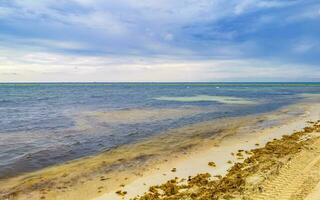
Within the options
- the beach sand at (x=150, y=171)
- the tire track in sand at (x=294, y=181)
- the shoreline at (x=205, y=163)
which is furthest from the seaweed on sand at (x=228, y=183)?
the shoreline at (x=205, y=163)

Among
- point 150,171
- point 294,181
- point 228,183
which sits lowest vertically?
point 150,171

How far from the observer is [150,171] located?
1116cm

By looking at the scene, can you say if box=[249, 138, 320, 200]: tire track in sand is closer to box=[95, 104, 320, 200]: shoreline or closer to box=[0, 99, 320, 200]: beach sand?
box=[0, 99, 320, 200]: beach sand

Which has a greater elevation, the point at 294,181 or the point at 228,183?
the point at 294,181

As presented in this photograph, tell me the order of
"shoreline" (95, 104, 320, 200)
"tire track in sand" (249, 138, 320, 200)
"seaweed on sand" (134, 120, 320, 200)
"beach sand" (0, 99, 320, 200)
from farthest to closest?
1. "shoreline" (95, 104, 320, 200)
2. "beach sand" (0, 99, 320, 200)
3. "seaweed on sand" (134, 120, 320, 200)
4. "tire track in sand" (249, 138, 320, 200)

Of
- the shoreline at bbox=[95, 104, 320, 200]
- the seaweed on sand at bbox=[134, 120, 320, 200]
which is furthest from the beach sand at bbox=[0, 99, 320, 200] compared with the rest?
the seaweed on sand at bbox=[134, 120, 320, 200]

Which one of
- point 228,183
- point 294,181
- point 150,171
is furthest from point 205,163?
point 294,181

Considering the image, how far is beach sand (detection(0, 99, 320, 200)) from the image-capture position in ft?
29.3

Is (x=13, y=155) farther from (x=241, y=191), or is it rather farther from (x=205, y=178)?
(x=241, y=191)

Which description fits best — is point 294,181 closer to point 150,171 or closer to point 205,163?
→ point 205,163

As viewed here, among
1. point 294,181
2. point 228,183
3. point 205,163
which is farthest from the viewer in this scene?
point 205,163

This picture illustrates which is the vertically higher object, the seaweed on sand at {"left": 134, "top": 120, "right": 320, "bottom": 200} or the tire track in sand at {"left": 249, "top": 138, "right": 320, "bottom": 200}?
the tire track in sand at {"left": 249, "top": 138, "right": 320, "bottom": 200}

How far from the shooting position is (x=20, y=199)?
29.2ft

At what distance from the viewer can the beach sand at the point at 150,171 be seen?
29.3 ft
